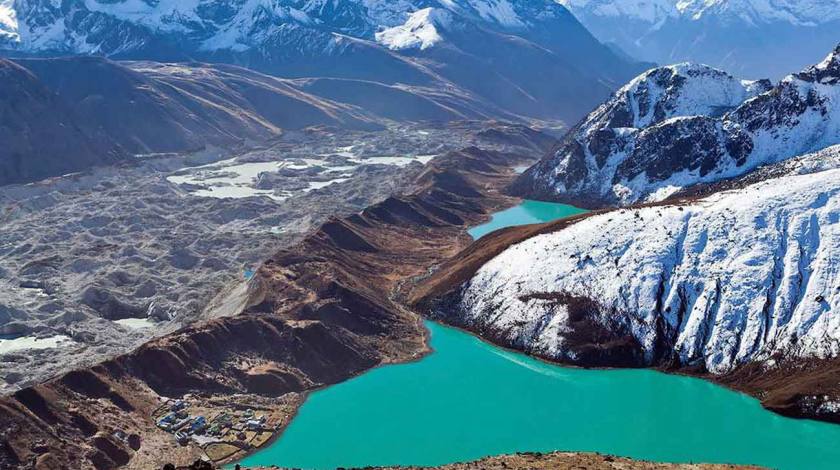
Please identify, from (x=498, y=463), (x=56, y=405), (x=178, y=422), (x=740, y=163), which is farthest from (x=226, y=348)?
(x=740, y=163)

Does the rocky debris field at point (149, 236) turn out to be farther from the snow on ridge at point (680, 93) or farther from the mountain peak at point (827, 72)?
the mountain peak at point (827, 72)

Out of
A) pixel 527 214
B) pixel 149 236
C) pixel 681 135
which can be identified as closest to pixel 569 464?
pixel 149 236

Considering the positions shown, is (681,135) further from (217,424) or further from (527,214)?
(217,424)

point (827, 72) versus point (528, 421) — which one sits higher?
point (827, 72)

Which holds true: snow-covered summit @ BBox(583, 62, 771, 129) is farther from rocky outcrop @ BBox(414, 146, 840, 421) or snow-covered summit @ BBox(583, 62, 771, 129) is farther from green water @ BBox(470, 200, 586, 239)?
rocky outcrop @ BBox(414, 146, 840, 421)

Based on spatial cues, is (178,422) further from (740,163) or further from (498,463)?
(740,163)

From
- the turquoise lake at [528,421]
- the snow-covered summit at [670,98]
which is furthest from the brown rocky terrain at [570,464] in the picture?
the snow-covered summit at [670,98]
